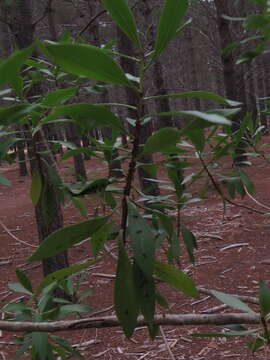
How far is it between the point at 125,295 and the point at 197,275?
142 inches

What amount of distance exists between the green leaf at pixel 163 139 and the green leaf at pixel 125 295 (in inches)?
6.8

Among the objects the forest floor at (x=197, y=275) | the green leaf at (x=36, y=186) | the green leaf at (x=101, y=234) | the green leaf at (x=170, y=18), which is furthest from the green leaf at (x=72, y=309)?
the green leaf at (x=170, y=18)

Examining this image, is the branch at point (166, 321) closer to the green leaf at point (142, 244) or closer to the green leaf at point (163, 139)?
the green leaf at point (142, 244)

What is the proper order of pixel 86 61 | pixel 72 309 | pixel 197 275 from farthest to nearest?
pixel 197 275 → pixel 72 309 → pixel 86 61

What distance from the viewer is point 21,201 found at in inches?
412

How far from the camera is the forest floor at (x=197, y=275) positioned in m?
3.02

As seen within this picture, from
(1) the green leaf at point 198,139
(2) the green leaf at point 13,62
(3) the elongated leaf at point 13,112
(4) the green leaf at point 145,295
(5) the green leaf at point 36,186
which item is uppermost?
(2) the green leaf at point 13,62

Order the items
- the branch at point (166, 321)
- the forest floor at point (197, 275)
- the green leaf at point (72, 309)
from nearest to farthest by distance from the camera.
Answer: the branch at point (166, 321)
the green leaf at point (72, 309)
the forest floor at point (197, 275)

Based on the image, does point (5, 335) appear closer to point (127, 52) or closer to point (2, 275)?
point (2, 275)

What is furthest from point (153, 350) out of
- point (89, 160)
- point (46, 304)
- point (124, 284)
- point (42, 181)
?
point (89, 160)

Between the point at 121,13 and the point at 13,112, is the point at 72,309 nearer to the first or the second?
the point at 13,112

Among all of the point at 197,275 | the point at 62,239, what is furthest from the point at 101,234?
the point at 197,275

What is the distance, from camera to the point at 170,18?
0.59 m

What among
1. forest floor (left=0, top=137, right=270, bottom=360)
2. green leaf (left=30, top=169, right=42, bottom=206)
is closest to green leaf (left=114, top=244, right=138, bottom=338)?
green leaf (left=30, top=169, right=42, bottom=206)
